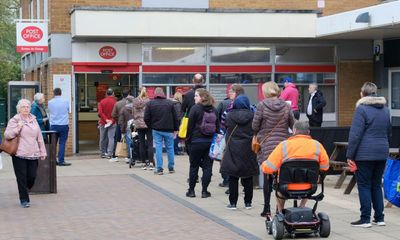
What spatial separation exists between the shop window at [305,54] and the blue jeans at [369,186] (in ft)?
39.6

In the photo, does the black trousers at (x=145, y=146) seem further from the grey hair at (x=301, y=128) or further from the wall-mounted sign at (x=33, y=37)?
the grey hair at (x=301, y=128)

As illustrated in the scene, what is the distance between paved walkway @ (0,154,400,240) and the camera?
8.88 m

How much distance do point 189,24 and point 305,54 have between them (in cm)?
392

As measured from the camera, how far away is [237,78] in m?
20.7

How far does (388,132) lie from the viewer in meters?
9.22

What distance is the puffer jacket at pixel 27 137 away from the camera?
10898mm

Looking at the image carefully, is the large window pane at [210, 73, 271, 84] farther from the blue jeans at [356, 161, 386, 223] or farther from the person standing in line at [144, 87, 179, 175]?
the blue jeans at [356, 161, 386, 223]

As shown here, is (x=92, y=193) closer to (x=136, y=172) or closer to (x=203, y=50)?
(x=136, y=172)

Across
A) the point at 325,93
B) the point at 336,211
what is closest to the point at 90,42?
the point at 325,93

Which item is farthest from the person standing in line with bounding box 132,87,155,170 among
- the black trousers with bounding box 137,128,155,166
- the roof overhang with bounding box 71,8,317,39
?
the roof overhang with bounding box 71,8,317,39

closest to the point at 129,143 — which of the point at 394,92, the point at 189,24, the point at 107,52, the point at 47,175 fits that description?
the point at 107,52

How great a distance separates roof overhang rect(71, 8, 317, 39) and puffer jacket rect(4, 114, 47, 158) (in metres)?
7.86

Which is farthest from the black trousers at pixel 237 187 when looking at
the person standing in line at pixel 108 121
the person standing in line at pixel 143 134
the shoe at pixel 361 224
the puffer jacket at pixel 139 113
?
the person standing in line at pixel 108 121

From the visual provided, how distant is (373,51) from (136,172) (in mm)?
9377
